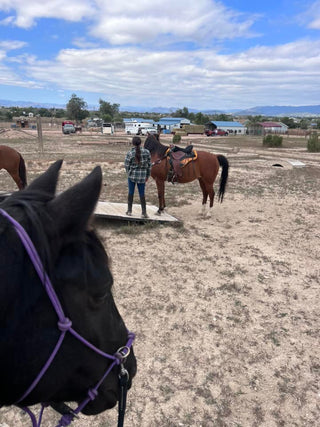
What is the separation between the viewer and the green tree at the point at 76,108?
77.8 meters

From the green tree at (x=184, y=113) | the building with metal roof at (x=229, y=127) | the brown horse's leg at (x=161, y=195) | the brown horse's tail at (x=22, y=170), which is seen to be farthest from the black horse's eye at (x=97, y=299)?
the green tree at (x=184, y=113)

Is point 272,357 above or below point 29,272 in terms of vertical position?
below

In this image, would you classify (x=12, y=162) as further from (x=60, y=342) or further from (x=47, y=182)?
(x=60, y=342)

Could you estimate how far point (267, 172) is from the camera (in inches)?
526

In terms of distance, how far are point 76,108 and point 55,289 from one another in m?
86.1

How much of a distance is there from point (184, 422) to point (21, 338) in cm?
188

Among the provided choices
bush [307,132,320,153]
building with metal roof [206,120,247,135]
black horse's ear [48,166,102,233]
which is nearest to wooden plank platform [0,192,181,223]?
black horse's ear [48,166,102,233]

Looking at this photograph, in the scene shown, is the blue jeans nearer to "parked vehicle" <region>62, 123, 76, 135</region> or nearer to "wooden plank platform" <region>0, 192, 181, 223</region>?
"wooden plank platform" <region>0, 192, 181, 223</region>

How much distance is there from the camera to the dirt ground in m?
2.27

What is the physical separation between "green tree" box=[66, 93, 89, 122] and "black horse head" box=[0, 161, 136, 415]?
84678 millimetres

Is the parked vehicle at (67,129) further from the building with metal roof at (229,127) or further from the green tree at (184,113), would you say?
the green tree at (184,113)

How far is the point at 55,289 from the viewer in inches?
36.2

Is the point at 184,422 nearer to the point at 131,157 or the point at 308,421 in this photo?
the point at 308,421

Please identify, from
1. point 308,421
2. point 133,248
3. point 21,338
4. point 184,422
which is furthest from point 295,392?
point 133,248
